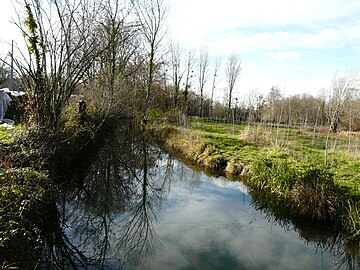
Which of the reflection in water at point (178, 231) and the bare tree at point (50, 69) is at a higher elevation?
the bare tree at point (50, 69)

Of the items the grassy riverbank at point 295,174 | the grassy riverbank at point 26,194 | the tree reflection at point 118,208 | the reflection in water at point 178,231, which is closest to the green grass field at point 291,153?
the grassy riverbank at point 295,174

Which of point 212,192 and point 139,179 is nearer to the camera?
point 212,192

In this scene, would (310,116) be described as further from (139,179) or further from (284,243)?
(284,243)

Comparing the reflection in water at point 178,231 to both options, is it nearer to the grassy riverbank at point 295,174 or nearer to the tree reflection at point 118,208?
the tree reflection at point 118,208

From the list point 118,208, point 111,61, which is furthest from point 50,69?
point 111,61

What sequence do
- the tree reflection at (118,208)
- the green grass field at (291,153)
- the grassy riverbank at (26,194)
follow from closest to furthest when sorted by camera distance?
the grassy riverbank at (26,194) → the tree reflection at (118,208) → the green grass field at (291,153)

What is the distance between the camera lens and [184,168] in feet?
37.8

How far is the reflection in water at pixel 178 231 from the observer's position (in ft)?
16.6

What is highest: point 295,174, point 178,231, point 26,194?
point 26,194

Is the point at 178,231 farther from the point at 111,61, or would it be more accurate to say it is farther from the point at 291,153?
the point at 111,61

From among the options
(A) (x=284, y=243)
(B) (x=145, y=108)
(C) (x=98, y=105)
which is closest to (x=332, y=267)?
(A) (x=284, y=243)

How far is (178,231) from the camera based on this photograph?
6.14 meters

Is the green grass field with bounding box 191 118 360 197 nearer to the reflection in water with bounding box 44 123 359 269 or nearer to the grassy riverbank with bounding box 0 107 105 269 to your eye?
the reflection in water with bounding box 44 123 359 269

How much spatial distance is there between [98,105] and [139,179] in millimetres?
7965
